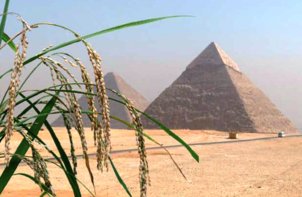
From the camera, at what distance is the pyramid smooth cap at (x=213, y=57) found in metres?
146

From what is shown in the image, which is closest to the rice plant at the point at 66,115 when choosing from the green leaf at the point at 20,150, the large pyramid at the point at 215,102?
the green leaf at the point at 20,150

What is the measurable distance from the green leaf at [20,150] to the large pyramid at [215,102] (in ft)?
388

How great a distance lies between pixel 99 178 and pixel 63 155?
18.4 meters

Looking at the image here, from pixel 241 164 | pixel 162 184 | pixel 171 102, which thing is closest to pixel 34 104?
pixel 162 184

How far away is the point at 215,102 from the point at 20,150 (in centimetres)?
13301

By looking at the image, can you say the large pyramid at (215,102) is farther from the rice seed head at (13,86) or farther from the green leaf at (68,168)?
the rice seed head at (13,86)

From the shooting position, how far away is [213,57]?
148m

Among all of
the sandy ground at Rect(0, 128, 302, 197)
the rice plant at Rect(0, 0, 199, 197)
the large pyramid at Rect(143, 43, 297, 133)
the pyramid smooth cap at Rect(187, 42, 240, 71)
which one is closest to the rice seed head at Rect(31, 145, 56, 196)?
the rice plant at Rect(0, 0, 199, 197)

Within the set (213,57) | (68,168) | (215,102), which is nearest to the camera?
(68,168)

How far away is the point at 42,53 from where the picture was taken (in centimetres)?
222

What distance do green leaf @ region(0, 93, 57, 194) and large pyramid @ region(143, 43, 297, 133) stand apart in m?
118

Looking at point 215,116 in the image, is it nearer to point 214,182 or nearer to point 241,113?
point 241,113

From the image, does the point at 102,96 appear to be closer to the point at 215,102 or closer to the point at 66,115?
the point at 66,115

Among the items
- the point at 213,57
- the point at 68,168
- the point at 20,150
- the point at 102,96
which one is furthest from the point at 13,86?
the point at 213,57
